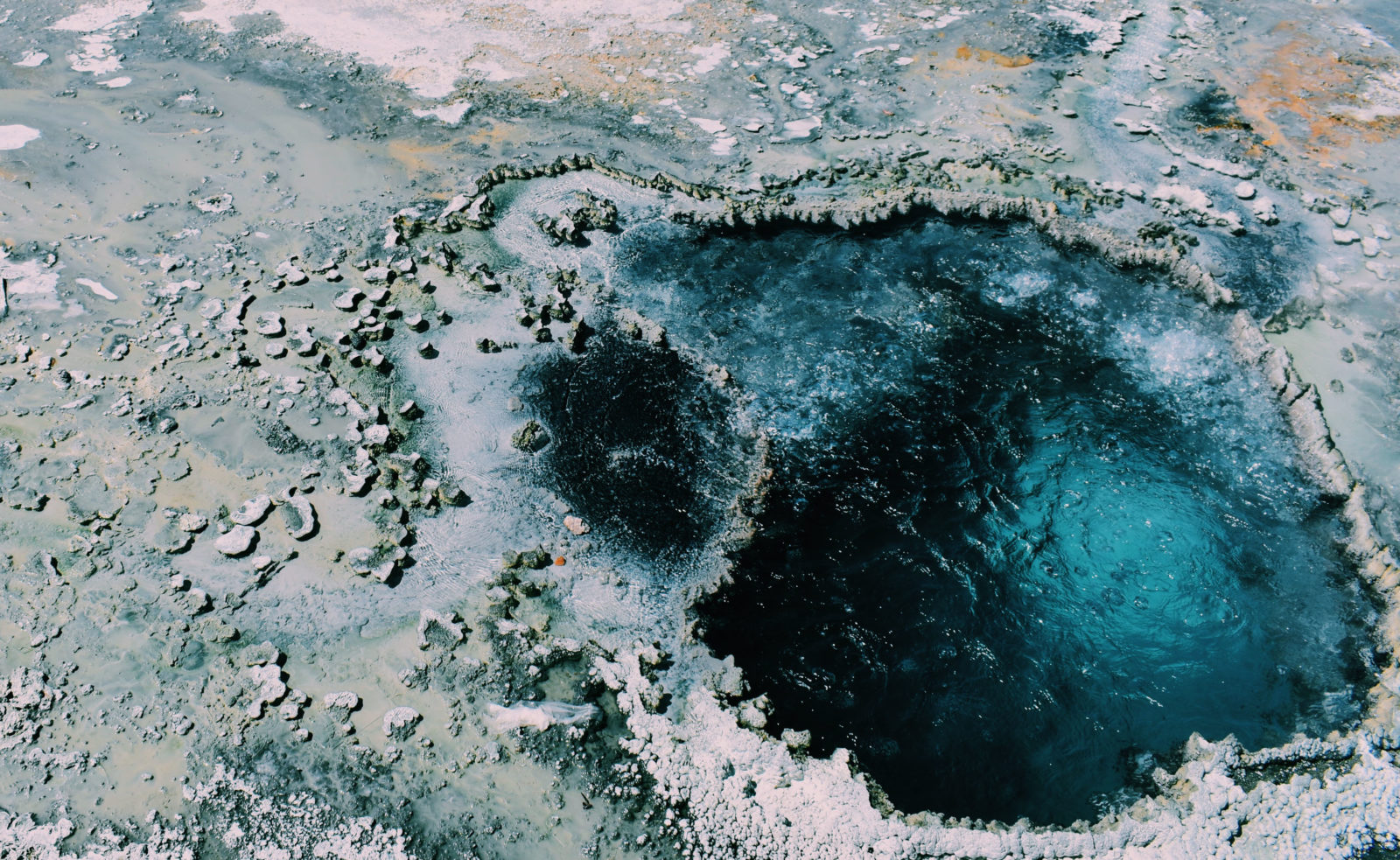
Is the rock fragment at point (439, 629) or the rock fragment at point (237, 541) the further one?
the rock fragment at point (237, 541)

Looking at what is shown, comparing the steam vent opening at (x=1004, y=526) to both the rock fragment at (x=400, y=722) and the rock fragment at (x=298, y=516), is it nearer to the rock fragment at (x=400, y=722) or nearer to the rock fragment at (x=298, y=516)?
the rock fragment at (x=400, y=722)

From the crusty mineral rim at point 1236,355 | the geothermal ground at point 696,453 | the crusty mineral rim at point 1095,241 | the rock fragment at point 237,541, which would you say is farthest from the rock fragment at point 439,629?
the crusty mineral rim at point 1095,241

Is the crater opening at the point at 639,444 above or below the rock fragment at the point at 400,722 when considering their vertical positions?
above

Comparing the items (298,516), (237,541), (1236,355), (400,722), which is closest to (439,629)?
(400,722)

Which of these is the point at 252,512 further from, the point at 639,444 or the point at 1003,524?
the point at 1003,524

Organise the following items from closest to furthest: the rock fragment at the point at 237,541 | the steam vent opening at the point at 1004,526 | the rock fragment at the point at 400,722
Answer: the rock fragment at the point at 400,722, the steam vent opening at the point at 1004,526, the rock fragment at the point at 237,541

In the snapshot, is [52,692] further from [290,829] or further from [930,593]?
[930,593]
